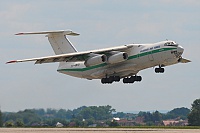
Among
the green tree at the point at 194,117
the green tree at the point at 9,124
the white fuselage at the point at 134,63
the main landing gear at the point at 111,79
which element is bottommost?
the green tree at the point at 9,124

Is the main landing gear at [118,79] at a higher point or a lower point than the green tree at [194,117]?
higher

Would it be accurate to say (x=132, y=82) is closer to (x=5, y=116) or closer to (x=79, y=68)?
(x=79, y=68)

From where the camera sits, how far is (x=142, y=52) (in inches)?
1770

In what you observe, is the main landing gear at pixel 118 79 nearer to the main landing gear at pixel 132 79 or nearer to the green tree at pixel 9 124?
the main landing gear at pixel 132 79

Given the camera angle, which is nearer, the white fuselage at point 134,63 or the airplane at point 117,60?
the white fuselage at point 134,63

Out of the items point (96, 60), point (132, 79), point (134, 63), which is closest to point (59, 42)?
point (96, 60)

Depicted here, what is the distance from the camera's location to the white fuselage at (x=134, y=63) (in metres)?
44.0

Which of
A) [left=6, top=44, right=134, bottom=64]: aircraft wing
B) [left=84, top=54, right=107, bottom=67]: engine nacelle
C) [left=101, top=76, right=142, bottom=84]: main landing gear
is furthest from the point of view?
[left=101, top=76, right=142, bottom=84]: main landing gear

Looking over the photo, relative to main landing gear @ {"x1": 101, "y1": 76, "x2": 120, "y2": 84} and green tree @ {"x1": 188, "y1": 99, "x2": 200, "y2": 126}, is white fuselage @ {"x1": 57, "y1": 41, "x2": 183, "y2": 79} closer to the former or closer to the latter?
main landing gear @ {"x1": 101, "y1": 76, "x2": 120, "y2": 84}

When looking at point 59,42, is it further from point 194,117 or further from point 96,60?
point 194,117

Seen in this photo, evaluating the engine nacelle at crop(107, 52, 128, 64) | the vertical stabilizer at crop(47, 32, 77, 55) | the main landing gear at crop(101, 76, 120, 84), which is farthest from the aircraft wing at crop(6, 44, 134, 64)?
the vertical stabilizer at crop(47, 32, 77, 55)

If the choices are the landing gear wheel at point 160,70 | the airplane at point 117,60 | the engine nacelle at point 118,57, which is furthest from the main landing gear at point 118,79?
the landing gear wheel at point 160,70

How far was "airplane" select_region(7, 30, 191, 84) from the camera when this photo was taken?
4419 centimetres

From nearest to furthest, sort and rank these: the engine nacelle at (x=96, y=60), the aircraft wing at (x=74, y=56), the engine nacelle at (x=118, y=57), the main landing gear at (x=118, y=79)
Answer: the engine nacelle at (x=118, y=57) < the engine nacelle at (x=96, y=60) < the aircraft wing at (x=74, y=56) < the main landing gear at (x=118, y=79)
